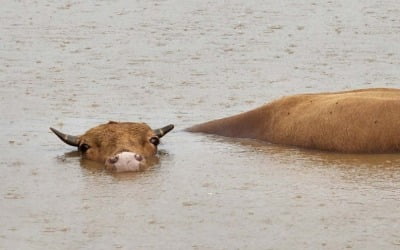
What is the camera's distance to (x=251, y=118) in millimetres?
14719

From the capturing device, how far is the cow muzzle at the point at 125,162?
1265 cm

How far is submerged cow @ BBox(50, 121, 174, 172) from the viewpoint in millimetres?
13328

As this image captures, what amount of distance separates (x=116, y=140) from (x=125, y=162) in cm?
85

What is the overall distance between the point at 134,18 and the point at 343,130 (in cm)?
895

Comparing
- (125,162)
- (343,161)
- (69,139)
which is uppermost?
(69,139)

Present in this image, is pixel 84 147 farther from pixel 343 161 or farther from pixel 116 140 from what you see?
pixel 343 161

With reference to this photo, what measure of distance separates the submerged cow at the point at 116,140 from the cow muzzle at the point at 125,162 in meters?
0.11

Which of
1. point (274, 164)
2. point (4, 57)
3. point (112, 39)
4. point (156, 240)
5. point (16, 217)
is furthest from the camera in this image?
point (112, 39)

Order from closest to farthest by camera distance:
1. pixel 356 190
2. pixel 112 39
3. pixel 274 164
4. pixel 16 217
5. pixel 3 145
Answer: pixel 16 217
pixel 356 190
pixel 274 164
pixel 3 145
pixel 112 39

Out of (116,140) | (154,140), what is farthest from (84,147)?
(154,140)

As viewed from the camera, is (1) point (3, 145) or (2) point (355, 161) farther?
(1) point (3, 145)

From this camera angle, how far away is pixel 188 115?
15.4m

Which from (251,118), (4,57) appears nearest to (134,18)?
(4,57)

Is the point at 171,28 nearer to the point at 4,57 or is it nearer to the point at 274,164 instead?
the point at 4,57
